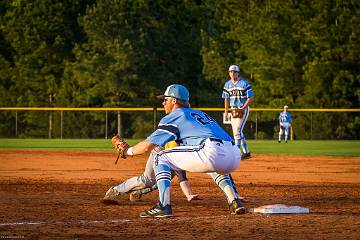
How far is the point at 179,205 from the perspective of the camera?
10297 millimetres

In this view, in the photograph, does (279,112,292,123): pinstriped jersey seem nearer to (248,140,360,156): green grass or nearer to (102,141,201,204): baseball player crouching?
(248,140,360,156): green grass

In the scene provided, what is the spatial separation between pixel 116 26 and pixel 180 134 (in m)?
35.3

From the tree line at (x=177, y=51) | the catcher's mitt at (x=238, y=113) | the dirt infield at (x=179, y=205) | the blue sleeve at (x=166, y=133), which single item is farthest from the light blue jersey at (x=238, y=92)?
the tree line at (x=177, y=51)

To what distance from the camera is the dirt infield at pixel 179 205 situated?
7.81 metres

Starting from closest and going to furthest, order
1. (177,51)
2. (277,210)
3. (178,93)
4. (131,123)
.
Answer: (178,93)
(277,210)
(131,123)
(177,51)

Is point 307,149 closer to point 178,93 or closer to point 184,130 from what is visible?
point 178,93

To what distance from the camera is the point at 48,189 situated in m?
12.5

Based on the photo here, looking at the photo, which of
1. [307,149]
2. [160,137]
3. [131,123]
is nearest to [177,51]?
[131,123]

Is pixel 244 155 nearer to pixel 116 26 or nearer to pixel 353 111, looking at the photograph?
pixel 353 111

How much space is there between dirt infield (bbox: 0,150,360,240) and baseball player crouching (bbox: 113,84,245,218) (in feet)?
1.37

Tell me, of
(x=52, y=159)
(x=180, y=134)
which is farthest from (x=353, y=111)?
(x=180, y=134)

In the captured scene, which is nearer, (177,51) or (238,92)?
(238,92)

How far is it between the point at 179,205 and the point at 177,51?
35.6 m

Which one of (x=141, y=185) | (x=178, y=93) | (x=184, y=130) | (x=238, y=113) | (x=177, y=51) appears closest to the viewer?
(x=184, y=130)
